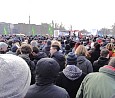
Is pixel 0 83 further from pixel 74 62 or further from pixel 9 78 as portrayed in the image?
pixel 74 62

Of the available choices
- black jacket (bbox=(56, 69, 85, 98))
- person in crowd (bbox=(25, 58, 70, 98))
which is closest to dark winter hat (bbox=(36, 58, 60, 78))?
person in crowd (bbox=(25, 58, 70, 98))

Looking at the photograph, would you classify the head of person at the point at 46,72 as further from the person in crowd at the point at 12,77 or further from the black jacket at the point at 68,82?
the black jacket at the point at 68,82

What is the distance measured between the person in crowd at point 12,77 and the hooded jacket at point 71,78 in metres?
2.42

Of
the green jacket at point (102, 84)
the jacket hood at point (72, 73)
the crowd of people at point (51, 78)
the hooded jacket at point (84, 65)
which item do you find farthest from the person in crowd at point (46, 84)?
the hooded jacket at point (84, 65)

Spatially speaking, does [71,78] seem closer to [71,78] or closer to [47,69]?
[71,78]

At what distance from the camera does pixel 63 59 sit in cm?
578

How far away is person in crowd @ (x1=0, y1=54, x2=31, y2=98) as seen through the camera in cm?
127

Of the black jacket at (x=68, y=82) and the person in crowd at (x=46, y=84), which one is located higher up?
the person in crowd at (x=46, y=84)

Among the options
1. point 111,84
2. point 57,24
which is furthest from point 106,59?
point 57,24

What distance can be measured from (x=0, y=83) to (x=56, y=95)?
1.37 meters

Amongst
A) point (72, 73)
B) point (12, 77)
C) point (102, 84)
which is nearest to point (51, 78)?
point (102, 84)

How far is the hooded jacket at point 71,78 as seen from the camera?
3.79m

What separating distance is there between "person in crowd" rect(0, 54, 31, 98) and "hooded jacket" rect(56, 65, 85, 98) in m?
2.42

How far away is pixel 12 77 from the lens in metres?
1.29
